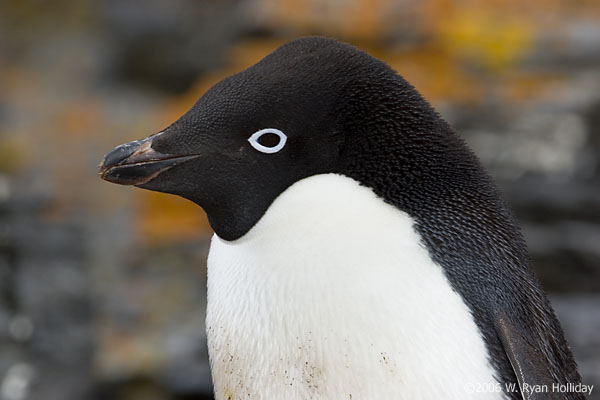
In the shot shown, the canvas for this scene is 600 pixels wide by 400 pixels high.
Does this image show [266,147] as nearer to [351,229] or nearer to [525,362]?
[351,229]

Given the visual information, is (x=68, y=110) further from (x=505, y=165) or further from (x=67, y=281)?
(x=505, y=165)

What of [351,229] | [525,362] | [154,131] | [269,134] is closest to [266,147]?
[269,134]

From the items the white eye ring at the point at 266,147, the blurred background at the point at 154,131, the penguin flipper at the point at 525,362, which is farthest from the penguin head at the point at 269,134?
the blurred background at the point at 154,131

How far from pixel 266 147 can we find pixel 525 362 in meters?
0.42

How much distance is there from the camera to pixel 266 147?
1.03 m

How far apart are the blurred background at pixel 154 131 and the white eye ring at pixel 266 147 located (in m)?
1.97

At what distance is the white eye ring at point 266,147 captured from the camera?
3.37ft

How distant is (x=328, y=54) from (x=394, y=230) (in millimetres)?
244

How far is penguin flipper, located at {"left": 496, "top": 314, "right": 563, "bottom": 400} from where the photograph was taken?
3.29 ft

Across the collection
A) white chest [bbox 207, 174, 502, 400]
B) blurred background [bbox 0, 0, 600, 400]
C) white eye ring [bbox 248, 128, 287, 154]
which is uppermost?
blurred background [bbox 0, 0, 600, 400]

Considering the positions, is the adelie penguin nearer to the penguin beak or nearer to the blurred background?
the penguin beak

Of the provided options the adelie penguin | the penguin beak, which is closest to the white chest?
the adelie penguin

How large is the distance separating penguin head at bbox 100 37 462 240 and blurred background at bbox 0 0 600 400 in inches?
76.3

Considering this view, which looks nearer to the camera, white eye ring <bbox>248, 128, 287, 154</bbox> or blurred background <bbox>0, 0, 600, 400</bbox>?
white eye ring <bbox>248, 128, 287, 154</bbox>
